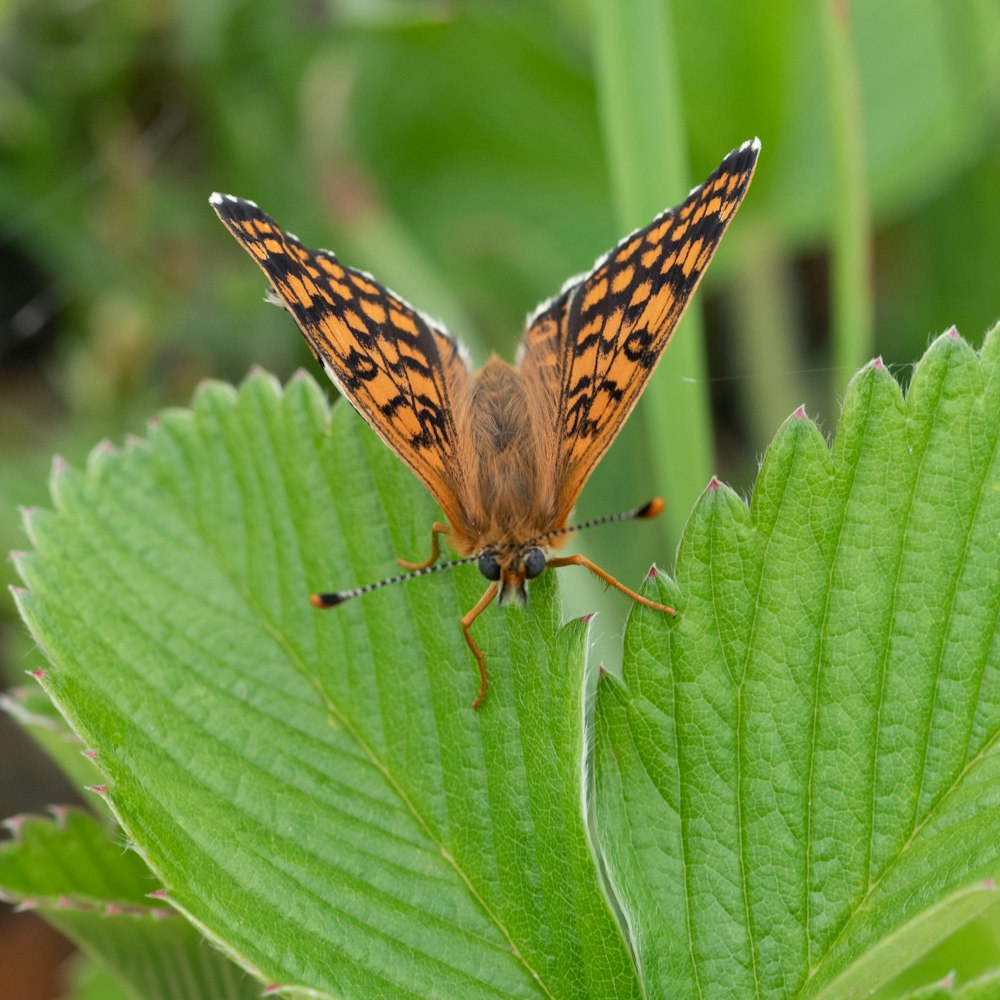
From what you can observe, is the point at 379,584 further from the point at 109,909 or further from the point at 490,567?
the point at 109,909

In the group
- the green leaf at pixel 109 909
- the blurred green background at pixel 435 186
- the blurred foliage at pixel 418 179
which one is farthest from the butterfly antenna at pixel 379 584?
the blurred foliage at pixel 418 179

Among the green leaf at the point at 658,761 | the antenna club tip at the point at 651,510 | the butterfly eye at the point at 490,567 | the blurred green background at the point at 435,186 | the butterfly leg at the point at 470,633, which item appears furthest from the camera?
the blurred green background at the point at 435,186

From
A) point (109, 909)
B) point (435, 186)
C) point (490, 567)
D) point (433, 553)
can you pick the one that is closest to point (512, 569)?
point (490, 567)

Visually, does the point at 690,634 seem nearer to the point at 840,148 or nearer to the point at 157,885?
the point at 157,885

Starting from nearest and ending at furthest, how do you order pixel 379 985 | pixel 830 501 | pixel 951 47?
pixel 379 985 < pixel 830 501 < pixel 951 47

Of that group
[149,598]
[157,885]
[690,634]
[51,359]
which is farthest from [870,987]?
[51,359]

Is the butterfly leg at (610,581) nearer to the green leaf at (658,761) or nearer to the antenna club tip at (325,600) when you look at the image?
the green leaf at (658,761)

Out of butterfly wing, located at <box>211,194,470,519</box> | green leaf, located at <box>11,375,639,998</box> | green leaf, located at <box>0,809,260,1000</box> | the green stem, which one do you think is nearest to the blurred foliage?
the green stem
